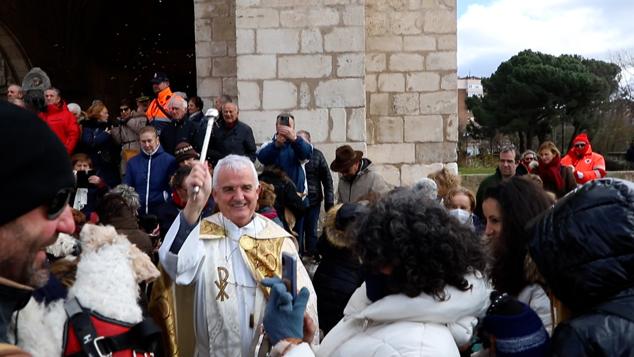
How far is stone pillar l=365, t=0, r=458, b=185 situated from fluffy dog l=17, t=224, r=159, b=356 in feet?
23.7

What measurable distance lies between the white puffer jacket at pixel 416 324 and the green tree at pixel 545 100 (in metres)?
32.0

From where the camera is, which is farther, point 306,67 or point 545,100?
point 545,100

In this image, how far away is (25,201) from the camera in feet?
4.88

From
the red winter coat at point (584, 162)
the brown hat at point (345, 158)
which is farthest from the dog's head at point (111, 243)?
the red winter coat at point (584, 162)

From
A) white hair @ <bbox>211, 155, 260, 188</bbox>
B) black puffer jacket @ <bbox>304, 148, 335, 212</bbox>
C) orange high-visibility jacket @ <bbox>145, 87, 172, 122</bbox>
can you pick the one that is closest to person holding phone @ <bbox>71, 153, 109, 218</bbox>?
orange high-visibility jacket @ <bbox>145, 87, 172, 122</bbox>

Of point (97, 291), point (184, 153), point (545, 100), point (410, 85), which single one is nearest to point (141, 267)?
point (97, 291)

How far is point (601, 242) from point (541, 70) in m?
33.0

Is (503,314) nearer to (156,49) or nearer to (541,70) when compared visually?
(156,49)

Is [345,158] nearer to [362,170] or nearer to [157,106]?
[362,170]

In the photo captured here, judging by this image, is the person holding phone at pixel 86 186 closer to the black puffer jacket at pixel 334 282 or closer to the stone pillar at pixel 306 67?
the stone pillar at pixel 306 67

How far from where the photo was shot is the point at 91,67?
16.0m

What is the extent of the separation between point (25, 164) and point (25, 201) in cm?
8

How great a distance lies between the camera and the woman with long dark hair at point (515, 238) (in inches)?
104

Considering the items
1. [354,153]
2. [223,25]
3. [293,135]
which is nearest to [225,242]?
[293,135]
